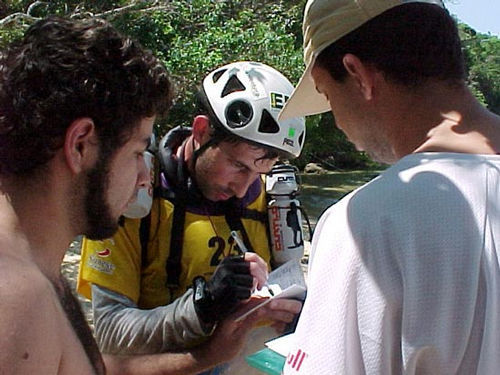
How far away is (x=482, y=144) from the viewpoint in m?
1.39

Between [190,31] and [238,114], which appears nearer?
[238,114]

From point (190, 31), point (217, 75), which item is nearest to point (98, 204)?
point (217, 75)

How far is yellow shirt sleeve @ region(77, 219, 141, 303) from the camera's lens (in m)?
2.40

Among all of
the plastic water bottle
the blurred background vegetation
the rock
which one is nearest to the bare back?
the plastic water bottle

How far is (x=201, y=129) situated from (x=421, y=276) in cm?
171

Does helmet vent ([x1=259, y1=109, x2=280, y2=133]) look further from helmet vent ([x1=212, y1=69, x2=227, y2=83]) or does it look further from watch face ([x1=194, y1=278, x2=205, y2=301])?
watch face ([x1=194, y1=278, x2=205, y2=301])

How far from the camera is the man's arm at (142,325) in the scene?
2.34m

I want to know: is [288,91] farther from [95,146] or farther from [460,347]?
[460,347]

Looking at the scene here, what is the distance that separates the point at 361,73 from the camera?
1556 millimetres

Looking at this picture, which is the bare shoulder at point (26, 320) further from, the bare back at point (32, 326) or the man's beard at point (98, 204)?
the man's beard at point (98, 204)

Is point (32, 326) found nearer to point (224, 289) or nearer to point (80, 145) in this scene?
point (80, 145)

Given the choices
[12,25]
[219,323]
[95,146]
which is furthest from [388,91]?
[12,25]

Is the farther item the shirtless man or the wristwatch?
the wristwatch

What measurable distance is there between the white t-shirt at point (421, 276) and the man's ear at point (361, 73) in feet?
0.97
